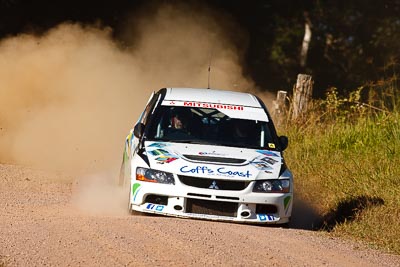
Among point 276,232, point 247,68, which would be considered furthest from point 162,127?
point 247,68

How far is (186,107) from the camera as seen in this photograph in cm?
1338

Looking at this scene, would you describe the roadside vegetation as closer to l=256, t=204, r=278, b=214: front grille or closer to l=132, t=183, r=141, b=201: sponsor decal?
l=256, t=204, r=278, b=214: front grille

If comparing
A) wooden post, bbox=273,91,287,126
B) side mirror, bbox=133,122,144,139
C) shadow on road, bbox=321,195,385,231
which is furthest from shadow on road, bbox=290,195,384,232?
wooden post, bbox=273,91,287,126

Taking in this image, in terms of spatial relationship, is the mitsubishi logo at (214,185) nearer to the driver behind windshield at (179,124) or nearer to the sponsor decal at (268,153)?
the sponsor decal at (268,153)

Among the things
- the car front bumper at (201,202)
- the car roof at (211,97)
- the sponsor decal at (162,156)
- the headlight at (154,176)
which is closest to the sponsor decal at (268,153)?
the car front bumper at (201,202)

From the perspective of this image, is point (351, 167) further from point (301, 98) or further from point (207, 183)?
point (207, 183)

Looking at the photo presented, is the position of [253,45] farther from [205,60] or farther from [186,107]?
[186,107]

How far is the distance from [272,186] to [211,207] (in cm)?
72

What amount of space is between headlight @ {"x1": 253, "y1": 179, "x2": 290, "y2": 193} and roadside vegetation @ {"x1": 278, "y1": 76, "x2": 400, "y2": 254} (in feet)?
2.80

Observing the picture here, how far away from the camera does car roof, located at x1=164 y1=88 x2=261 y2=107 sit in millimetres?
13609

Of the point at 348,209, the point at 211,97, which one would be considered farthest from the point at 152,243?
the point at 348,209

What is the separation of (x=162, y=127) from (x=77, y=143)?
739 cm

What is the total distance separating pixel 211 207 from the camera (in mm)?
12008

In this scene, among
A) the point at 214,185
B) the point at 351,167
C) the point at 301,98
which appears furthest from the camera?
the point at 301,98
